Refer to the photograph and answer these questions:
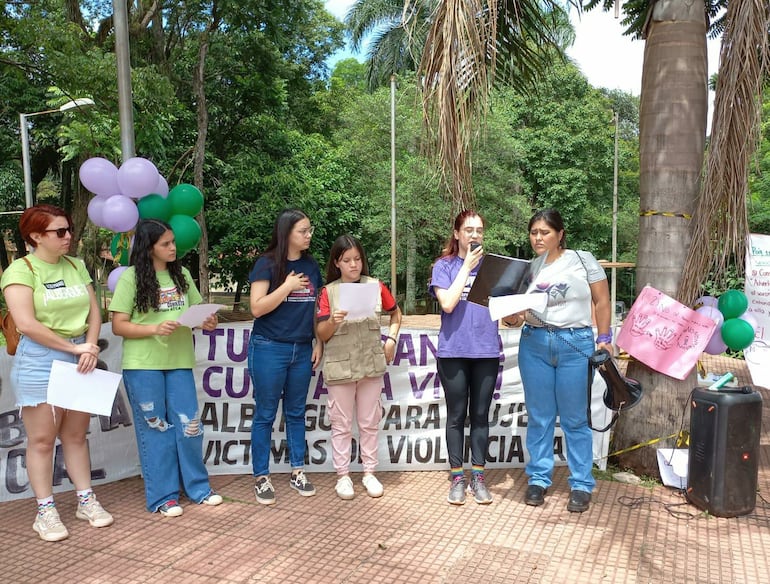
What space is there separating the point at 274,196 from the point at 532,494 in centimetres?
1647

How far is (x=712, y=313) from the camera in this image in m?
4.54

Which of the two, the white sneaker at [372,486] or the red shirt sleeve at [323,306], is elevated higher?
the red shirt sleeve at [323,306]

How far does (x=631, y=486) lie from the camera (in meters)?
4.66

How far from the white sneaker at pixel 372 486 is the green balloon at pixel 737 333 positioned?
254cm

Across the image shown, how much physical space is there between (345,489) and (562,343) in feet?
5.59

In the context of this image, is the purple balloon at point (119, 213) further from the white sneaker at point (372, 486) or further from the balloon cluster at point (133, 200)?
the white sneaker at point (372, 486)

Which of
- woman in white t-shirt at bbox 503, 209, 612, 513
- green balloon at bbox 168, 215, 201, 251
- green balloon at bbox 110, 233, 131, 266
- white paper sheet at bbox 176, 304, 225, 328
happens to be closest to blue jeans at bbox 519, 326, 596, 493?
woman in white t-shirt at bbox 503, 209, 612, 513

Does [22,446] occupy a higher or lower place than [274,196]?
lower

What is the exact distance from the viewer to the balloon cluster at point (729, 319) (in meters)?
4.48

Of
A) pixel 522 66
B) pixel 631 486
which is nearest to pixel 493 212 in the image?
pixel 522 66

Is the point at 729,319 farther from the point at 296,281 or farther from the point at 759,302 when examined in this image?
the point at 296,281

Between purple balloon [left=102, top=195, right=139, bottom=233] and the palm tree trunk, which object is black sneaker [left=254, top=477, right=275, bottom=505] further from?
the palm tree trunk

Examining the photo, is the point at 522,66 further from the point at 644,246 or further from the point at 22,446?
the point at 22,446

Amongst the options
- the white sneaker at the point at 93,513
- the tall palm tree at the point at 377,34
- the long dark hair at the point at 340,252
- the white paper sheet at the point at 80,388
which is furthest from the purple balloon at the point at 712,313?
the tall palm tree at the point at 377,34
